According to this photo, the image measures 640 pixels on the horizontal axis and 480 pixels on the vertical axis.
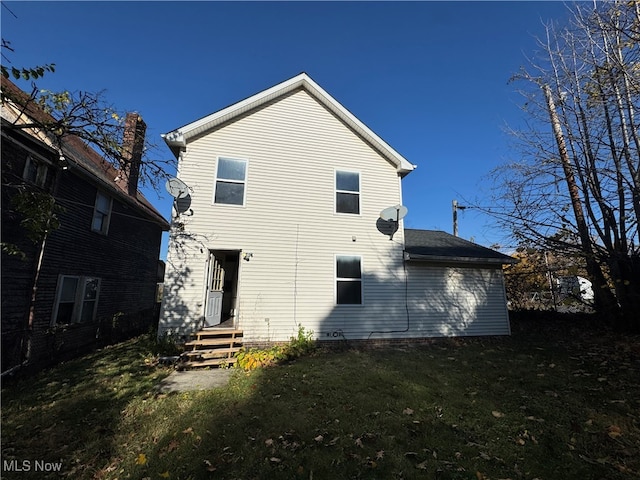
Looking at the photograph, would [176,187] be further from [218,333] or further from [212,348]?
[212,348]

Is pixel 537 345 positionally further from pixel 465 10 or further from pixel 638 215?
pixel 465 10

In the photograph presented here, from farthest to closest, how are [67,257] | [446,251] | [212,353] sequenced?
[446,251] → [67,257] → [212,353]

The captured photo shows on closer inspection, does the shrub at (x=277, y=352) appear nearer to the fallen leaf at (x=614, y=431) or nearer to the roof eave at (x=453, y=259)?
the roof eave at (x=453, y=259)

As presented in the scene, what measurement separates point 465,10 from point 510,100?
3.31 metres

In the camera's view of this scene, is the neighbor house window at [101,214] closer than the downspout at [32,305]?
No

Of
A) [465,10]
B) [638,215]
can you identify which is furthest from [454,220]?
[465,10]

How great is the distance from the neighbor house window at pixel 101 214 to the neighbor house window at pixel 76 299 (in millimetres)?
1746

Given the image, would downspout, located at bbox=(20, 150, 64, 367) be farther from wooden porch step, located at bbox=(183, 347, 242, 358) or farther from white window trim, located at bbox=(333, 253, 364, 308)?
white window trim, located at bbox=(333, 253, 364, 308)

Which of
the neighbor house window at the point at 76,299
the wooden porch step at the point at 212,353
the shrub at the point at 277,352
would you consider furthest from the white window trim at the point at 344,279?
the neighbor house window at the point at 76,299

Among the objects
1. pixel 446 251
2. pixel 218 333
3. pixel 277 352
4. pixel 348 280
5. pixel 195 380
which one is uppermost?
pixel 446 251

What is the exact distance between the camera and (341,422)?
4.47 metres

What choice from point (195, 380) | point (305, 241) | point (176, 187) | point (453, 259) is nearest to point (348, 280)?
point (305, 241)

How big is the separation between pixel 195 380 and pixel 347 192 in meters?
6.98

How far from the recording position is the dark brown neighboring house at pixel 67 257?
22.5 feet
